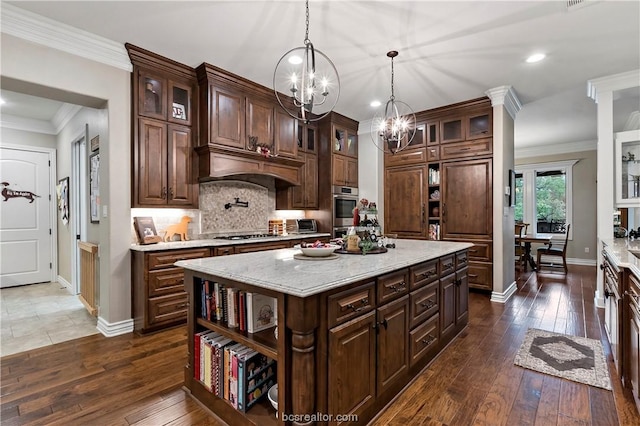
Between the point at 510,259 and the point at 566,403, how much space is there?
2.96 m

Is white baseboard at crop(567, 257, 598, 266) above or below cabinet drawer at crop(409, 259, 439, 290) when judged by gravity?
below

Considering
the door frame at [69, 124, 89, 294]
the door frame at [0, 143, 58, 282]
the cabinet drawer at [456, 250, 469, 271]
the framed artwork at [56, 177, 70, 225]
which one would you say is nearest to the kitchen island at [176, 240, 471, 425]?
the cabinet drawer at [456, 250, 469, 271]

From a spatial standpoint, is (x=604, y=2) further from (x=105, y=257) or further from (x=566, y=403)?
(x=105, y=257)

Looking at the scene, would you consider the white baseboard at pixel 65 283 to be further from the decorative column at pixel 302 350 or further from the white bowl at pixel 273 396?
the decorative column at pixel 302 350

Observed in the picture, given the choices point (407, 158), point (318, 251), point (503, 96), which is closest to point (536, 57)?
point (503, 96)

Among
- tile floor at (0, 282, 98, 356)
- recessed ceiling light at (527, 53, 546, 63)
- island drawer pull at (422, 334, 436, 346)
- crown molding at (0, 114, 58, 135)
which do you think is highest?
recessed ceiling light at (527, 53, 546, 63)

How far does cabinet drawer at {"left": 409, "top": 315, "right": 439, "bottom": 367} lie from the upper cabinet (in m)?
2.80

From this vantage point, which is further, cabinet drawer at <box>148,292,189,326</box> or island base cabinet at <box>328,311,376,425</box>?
cabinet drawer at <box>148,292,189,326</box>

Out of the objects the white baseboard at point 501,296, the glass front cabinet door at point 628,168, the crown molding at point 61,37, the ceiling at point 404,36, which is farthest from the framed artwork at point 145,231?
the glass front cabinet door at point 628,168

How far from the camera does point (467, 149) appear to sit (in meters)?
4.57

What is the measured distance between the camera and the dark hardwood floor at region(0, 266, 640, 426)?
1.78m

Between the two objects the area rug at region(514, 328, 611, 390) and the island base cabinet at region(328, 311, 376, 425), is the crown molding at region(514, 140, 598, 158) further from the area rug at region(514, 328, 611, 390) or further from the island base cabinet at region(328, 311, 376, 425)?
the island base cabinet at region(328, 311, 376, 425)

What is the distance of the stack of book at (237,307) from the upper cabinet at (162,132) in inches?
72.6

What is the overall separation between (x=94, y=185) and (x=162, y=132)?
1.14m
